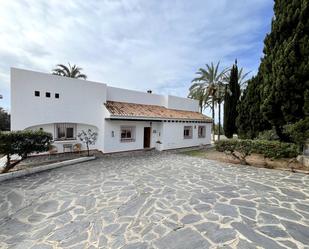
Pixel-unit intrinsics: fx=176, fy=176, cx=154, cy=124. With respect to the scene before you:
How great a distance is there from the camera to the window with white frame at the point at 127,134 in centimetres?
1641

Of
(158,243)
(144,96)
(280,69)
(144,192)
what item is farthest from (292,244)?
(144,96)

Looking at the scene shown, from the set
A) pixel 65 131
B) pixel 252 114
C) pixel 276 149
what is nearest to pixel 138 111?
pixel 65 131

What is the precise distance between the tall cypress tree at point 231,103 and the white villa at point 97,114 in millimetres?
3338

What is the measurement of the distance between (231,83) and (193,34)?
9263 mm

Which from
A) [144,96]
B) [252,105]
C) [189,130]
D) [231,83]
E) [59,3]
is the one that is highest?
[59,3]

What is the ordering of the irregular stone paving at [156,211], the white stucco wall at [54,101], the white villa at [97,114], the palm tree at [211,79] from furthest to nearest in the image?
the palm tree at [211,79] → the white villa at [97,114] → the white stucco wall at [54,101] → the irregular stone paving at [156,211]

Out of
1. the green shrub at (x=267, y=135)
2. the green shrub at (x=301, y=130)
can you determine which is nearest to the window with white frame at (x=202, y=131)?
the green shrub at (x=267, y=135)

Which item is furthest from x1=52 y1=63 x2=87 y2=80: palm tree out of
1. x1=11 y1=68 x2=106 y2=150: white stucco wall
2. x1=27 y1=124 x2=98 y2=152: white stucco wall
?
x1=27 y1=124 x2=98 y2=152: white stucco wall

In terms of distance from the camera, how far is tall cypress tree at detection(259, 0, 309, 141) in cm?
1057

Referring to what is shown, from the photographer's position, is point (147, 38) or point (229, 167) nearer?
point (229, 167)

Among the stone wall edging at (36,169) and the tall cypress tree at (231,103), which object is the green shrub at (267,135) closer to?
the tall cypress tree at (231,103)

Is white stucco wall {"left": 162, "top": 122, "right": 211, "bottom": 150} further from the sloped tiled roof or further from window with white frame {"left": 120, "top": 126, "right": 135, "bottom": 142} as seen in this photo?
window with white frame {"left": 120, "top": 126, "right": 135, "bottom": 142}

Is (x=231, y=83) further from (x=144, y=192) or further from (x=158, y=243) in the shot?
(x=158, y=243)

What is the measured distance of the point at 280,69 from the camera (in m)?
11.2
